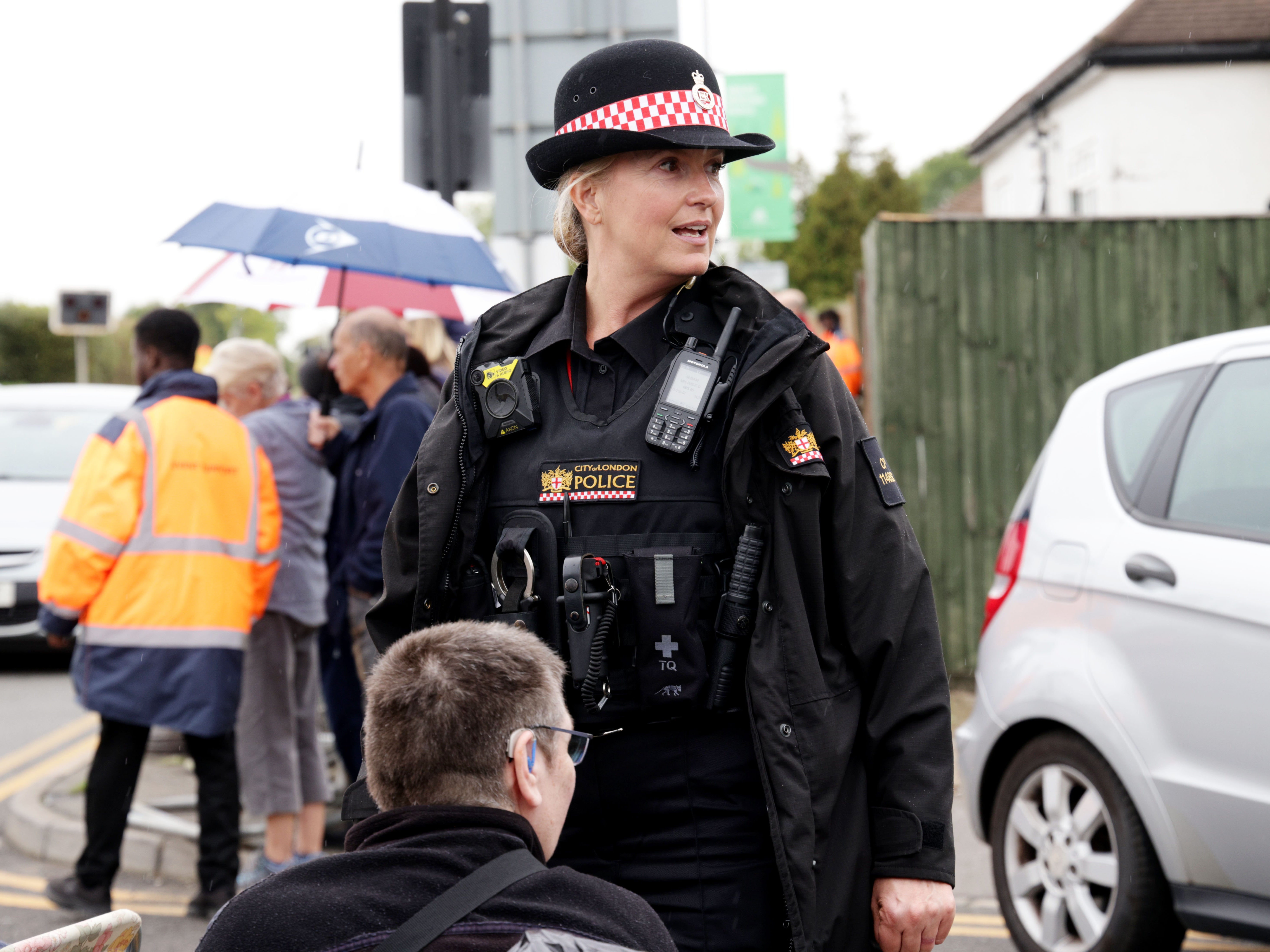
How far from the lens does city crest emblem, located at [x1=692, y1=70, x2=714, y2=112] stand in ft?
7.36

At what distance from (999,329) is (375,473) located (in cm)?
433

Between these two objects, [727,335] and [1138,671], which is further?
[1138,671]

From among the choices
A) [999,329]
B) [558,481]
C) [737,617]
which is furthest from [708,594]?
[999,329]

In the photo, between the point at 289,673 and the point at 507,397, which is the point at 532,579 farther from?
the point at 289,673

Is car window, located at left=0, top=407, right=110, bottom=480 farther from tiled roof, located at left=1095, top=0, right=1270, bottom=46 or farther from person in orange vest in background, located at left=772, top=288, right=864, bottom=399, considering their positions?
tiled roof, located at left=1095, top=0, right=1270, bottom=46

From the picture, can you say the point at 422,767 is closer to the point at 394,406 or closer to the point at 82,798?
the point at 394,406

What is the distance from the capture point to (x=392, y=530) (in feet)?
7.69

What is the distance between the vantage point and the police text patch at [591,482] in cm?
213

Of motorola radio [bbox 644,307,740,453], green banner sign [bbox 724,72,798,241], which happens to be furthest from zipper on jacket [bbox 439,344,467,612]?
green banner sign [bbox 724,72,798,241]

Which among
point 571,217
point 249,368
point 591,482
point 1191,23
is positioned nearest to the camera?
point 591,482

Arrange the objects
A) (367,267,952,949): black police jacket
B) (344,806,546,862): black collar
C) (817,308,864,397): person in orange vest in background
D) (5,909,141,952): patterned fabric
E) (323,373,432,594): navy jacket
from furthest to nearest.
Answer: (817,308,864,397): person in orange vest in background → (323,373,432,594): navy jacket → (367,267,952,949): black police jacket → (5,909,141,952): patterned fabric → (344,806,546,862): black collar

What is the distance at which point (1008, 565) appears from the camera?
445 centimetres

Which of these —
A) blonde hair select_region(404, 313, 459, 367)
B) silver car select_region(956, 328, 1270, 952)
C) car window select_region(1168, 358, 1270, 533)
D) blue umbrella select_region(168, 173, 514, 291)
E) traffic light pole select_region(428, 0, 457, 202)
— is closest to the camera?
silver car select_region(956, 328, 1270, 952)

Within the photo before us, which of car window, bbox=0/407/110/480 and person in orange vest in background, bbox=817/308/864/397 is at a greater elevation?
person in orange vest in background, bbox=817/308/864/397
